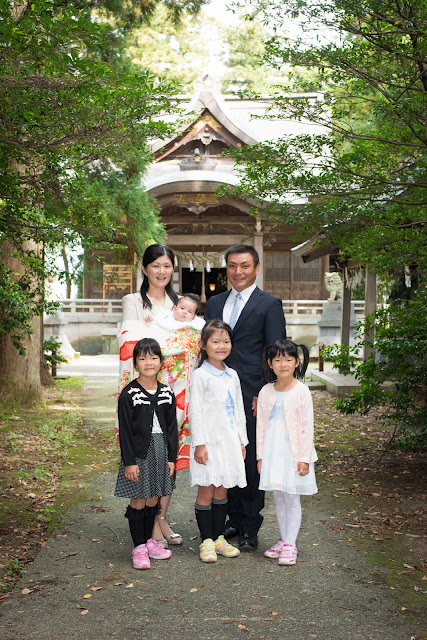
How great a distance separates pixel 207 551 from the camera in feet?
12.9

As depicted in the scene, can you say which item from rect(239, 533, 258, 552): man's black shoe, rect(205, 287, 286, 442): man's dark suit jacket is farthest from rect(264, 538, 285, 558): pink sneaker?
rect(205, 287, 286, 442): man's dark suit jacket

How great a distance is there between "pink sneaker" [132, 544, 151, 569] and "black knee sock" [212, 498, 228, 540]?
1.52 feet

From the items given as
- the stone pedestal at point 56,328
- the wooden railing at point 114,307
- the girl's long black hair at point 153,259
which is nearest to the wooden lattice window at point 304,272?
the wooden railing at point 114,307

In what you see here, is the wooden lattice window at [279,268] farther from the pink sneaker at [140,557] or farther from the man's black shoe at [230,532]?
the pink sneaker at [140,557]

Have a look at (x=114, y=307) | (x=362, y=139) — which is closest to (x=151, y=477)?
(x=362, y=139)

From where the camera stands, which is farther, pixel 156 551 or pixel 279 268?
pixel 279 268

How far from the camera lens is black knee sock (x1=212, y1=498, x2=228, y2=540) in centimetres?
408

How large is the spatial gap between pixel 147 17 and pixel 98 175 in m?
3.11

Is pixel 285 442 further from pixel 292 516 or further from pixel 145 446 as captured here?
pixel 145 446

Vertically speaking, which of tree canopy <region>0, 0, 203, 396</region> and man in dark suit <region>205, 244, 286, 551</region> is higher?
tree canopy <region>0, 0, 203, 396</region>

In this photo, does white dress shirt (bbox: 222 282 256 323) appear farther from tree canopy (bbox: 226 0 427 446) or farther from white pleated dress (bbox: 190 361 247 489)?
tree canopy (bbox: 226 0 427 446)

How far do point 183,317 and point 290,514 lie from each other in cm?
140

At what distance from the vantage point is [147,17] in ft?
39.9

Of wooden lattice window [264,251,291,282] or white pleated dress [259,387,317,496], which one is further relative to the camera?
wooden lattice window [264,251,291,282]
